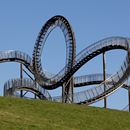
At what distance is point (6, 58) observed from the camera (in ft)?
176

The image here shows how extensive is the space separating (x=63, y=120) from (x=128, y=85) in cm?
3117

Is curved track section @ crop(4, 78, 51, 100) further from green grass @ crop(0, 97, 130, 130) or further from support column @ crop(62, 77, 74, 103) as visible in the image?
green grass @ crop(0, 97, 130, 130)

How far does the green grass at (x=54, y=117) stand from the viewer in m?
19.7

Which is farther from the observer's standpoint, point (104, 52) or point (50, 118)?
point (104, 52)

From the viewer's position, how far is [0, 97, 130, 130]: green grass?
1966 centimetres

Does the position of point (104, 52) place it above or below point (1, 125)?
above

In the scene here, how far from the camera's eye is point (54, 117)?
22.0 metres

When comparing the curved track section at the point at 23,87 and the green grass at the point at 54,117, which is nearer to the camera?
the green grass at the point at 54,117

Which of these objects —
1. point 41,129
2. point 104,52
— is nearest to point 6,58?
point 104,52

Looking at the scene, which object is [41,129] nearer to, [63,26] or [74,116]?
[74,116]

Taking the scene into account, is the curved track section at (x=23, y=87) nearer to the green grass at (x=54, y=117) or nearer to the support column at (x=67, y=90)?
the support column at (x=67, y=90)

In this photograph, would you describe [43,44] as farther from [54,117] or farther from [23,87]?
[54,117]

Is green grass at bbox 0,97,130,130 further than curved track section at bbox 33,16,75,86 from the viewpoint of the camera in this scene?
No

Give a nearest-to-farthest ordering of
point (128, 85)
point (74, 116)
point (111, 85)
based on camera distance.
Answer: point (74, 116), point (111, 85), point (128, 85)
